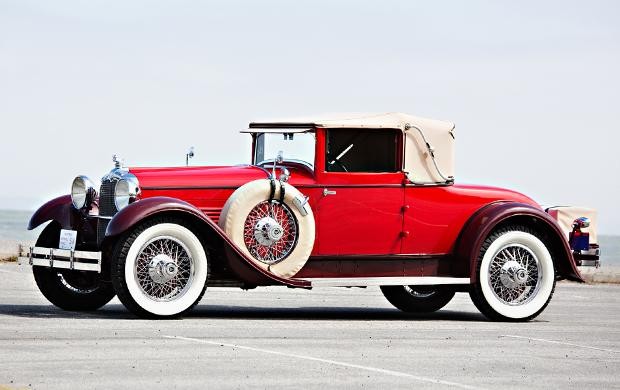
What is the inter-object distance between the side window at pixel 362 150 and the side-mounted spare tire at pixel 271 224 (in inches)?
28.8

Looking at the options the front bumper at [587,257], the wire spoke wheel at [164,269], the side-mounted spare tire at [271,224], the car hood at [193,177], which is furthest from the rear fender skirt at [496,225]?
the wire spoke wheel at [164,269]

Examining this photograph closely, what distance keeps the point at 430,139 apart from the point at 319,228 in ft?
5.54

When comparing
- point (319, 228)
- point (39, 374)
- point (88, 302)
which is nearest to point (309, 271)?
point (319, 228)

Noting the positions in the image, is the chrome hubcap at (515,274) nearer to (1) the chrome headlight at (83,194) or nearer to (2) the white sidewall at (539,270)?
(2) the white sidewall at (539,270)

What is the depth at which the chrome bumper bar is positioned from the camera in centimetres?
1229

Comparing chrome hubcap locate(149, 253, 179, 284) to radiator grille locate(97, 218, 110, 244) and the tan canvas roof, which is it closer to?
radiator grille locate(97, 218, 110, 244)

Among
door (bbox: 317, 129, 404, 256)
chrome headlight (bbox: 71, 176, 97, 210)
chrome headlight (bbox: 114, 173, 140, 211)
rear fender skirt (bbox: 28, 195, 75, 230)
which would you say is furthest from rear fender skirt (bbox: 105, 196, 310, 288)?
rear fender skirt (bbox: 28, 195, 75, 230)

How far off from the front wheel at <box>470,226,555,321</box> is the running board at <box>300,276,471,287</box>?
0.87ft

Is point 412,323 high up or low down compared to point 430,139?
down

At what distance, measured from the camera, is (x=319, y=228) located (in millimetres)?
13078

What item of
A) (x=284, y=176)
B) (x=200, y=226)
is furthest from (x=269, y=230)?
(x=200, y=226)

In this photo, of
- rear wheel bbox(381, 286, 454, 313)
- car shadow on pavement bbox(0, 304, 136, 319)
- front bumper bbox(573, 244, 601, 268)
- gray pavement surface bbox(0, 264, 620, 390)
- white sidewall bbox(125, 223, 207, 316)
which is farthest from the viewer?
front bumper bbox(573, 244, 601, 268)

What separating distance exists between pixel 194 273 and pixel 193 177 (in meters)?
1.19

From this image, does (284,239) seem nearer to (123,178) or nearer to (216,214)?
(216,214)
